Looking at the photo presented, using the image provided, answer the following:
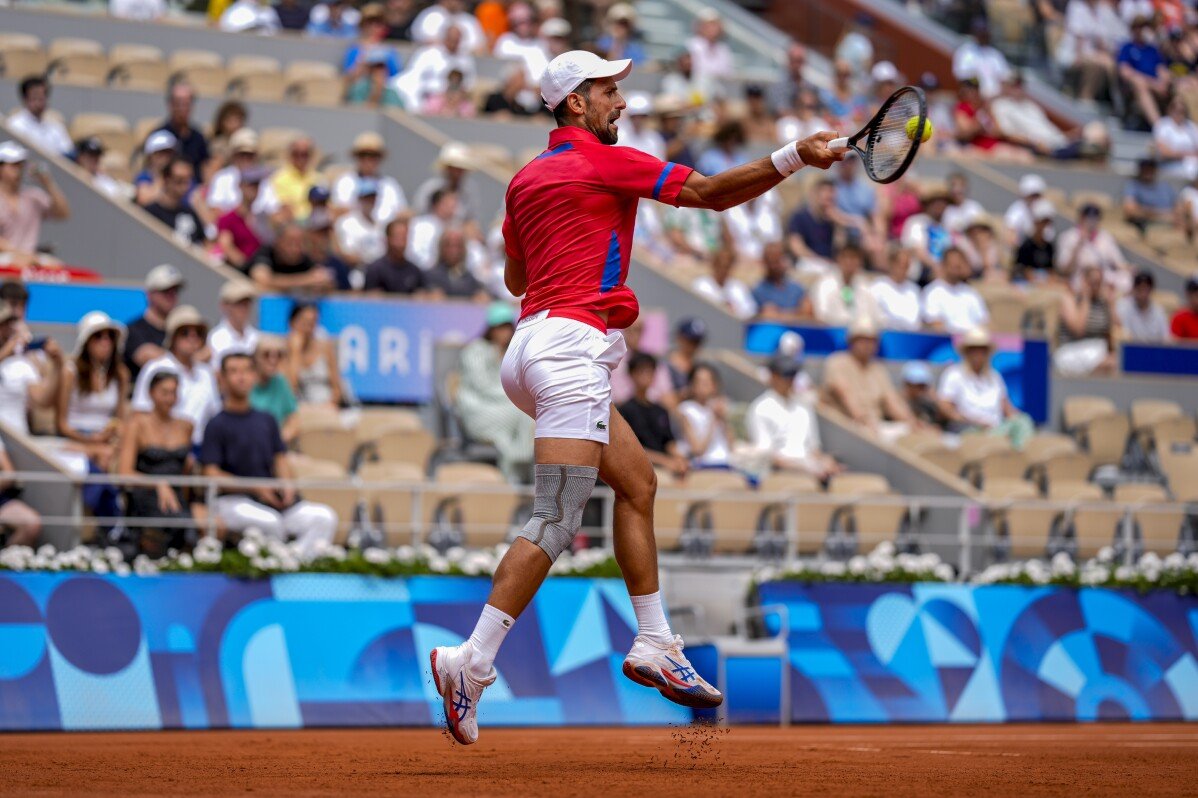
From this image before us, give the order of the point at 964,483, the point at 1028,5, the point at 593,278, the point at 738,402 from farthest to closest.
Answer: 1. the point at 1028,5
2. the point at 738,402
3. the point at 964,483
4. the point at 593,278

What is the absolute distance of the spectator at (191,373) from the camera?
12773mm

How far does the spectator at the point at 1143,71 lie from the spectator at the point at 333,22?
12.1 metres

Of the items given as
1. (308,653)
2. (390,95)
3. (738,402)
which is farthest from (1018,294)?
(308,653)

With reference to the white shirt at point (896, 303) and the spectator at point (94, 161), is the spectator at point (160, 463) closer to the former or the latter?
the spectator at point (94, 161)

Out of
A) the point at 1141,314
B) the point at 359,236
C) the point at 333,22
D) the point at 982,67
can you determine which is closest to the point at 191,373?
the point at 359,236

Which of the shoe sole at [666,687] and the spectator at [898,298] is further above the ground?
the spectator at [898,298]

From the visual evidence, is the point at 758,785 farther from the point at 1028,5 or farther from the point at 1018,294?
the point at 1028,5

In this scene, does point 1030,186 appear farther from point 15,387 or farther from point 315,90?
point 15,387

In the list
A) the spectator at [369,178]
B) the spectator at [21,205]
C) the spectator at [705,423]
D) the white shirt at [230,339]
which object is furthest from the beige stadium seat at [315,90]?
the spectator at [705,423]

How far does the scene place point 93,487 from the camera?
38.9ft

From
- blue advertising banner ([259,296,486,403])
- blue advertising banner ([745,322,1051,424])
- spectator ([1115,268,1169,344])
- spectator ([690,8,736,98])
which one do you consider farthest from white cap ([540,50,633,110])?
spectator ([690,8,736,98])

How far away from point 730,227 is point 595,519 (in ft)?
21.2

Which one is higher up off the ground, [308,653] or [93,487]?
[93,487]

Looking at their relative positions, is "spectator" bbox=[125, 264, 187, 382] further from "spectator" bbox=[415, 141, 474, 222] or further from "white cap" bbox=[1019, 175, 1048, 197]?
"white cap" bbox=[1019, 175, 1048, 197]
